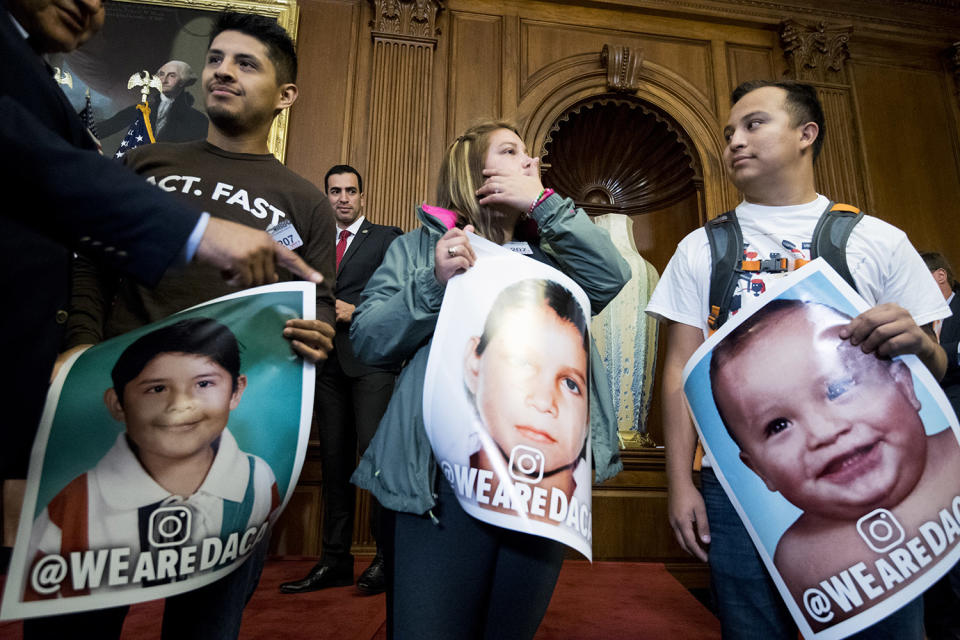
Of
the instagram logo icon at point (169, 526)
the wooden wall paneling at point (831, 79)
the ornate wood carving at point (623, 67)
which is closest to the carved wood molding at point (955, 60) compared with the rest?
the wooden wall paneling at point (831, 79)

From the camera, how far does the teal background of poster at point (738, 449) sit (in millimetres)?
873

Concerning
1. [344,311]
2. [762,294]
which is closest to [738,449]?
[762,294]

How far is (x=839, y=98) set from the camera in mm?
3969

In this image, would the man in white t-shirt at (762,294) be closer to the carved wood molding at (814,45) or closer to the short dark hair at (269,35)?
the short dark hair at (269,35)

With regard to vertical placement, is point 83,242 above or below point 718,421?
above

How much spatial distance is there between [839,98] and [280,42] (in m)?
4.10

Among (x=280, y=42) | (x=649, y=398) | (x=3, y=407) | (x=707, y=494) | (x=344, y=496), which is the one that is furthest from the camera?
(x=649, y=398)

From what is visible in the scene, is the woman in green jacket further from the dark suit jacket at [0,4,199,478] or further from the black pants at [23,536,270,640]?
the dark suit jacket at [0,4,199,478]

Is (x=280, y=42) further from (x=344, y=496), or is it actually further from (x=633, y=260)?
(x=633, y=260)

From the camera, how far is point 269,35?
1142 mm

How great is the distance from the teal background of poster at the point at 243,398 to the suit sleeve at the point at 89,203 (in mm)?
191

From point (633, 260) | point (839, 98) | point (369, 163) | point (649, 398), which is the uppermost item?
point (839, 98)

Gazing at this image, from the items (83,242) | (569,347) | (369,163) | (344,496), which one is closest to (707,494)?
(569,347)

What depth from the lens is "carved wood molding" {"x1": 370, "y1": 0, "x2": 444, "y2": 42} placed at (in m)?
3.62
